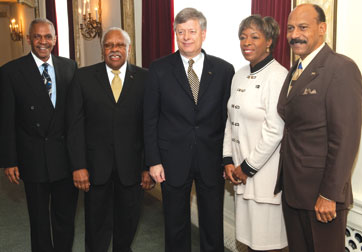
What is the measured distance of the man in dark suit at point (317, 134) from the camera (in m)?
1.68

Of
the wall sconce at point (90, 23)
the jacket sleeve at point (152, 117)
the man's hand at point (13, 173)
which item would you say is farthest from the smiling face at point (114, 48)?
the wall sconce at point (90, 23)

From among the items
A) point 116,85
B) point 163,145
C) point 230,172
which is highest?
point 116,85

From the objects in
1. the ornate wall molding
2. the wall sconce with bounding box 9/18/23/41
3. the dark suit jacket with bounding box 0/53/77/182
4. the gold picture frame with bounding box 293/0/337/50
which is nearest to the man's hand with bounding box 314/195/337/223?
the gold picture frame with bounding box 293/0/337/50

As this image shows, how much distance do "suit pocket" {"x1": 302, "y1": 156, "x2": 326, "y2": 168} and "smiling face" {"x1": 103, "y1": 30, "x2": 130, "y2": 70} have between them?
1440 mm

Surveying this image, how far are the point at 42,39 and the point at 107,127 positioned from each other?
0.81 m

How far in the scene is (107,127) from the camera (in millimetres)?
2617

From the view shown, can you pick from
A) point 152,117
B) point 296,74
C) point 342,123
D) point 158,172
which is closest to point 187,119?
point 152,117

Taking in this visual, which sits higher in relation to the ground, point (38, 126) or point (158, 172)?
point (38, 126)

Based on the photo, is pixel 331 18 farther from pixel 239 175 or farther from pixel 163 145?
pixel 163 145

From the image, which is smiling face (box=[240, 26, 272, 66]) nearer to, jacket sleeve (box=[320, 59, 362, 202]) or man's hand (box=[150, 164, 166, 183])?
jacket sleeve (box=[320, 59, 362, 202])

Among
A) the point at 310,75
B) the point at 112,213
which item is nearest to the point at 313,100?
the point at 310,75

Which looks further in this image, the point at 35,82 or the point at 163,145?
the point at 35,82

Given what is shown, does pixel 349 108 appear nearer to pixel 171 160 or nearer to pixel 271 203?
pixel 271 203

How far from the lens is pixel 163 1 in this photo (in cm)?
402
